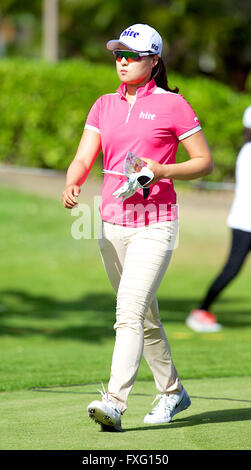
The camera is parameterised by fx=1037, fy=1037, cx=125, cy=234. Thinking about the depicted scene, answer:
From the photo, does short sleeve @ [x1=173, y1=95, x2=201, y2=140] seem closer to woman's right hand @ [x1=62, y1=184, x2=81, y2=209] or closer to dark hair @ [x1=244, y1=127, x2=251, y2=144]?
woman's right hand @ [x1=62, y1=184, x2=81, y2=209]

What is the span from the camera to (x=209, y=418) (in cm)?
561

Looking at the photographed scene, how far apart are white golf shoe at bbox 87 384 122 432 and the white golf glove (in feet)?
3.41

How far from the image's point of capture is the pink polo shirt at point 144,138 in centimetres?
532

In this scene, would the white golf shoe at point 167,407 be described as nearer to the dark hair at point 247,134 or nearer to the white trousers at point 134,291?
the white trousers at point 134,291

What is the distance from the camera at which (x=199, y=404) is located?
20.1 feet

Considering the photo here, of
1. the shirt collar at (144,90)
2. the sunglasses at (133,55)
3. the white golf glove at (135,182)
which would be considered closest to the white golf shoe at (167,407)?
the white golf glove at (135,182)

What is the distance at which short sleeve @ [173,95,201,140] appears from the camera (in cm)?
535

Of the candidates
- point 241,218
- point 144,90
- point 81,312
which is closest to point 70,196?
point 144,90

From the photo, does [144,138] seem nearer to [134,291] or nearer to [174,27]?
[134,291]

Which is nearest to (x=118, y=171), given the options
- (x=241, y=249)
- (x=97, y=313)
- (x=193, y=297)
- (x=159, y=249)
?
(x=159, y=249)

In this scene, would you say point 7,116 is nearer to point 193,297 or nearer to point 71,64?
point 71,64

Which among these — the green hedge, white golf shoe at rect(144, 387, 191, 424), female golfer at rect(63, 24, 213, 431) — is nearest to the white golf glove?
female golfer at rect(63, 24, 213, 431)

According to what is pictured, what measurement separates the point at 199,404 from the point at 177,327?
4951mm

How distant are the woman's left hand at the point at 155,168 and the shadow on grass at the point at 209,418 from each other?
4.17 ft
